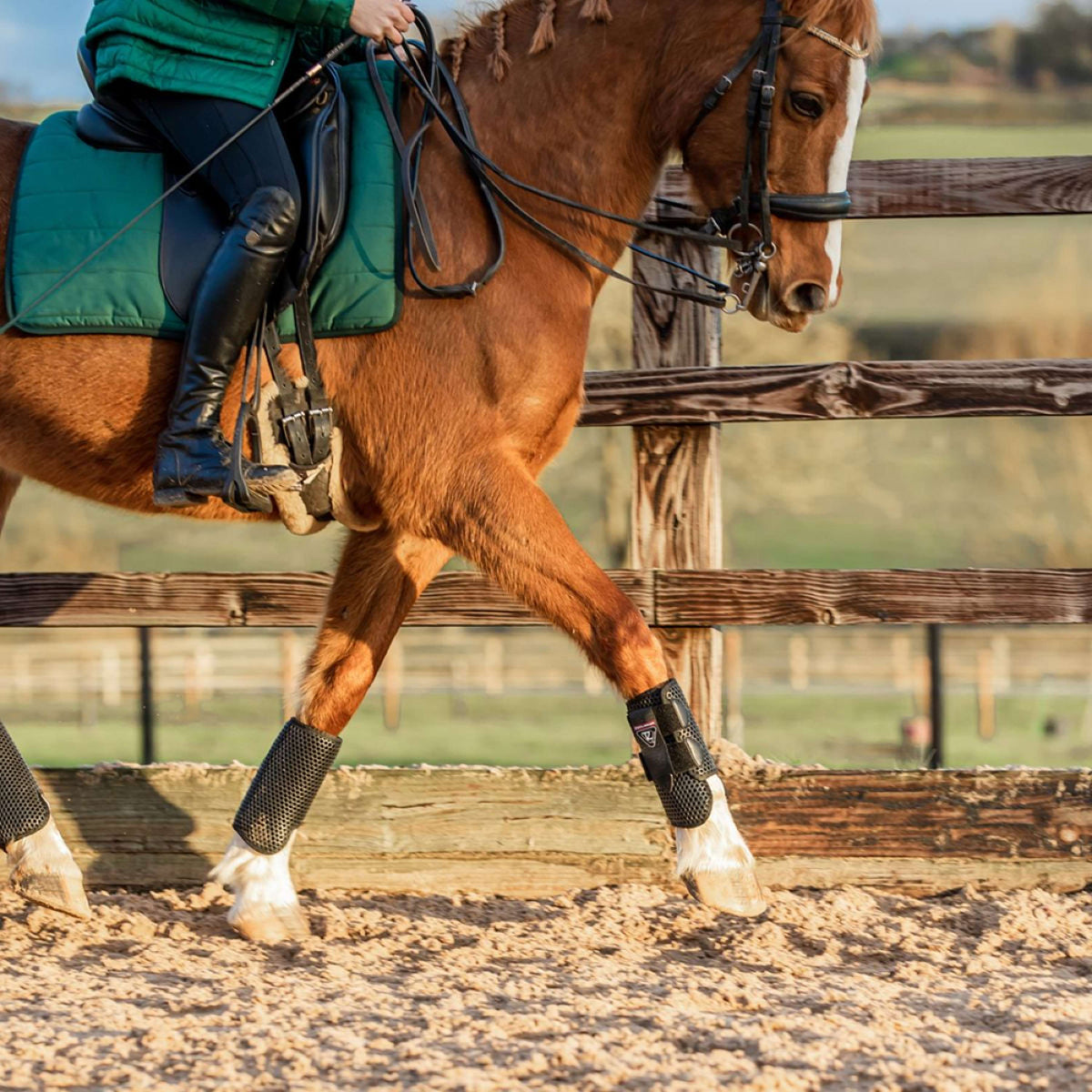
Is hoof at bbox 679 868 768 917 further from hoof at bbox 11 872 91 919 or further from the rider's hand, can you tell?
the rider's hand

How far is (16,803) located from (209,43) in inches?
86.0

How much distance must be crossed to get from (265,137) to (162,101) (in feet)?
0.94

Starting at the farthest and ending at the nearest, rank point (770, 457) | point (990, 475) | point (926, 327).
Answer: point (990, 475) < point (926, 327) < point (770, 457)

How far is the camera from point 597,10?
3627 mm

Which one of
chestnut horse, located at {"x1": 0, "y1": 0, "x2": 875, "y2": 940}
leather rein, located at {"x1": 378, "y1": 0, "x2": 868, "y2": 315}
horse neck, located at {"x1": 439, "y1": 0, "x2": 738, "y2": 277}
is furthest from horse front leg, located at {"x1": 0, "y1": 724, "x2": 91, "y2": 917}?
horse neck, located at {"x1": 439, "y1": 0, "x2": 738, "y2": 277}

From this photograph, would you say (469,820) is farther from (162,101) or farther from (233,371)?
(162,101)

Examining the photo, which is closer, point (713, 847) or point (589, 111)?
point (713, 847)

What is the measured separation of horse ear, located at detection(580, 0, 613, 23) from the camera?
362 cm

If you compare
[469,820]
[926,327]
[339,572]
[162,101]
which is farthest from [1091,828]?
[926,327]

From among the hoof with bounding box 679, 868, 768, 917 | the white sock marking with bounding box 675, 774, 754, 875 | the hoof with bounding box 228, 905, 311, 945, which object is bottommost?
the hoof with bounding box 228, 905, 311, 945

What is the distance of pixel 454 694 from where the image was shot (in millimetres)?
24000

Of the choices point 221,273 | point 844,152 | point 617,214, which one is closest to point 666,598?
point 617,214

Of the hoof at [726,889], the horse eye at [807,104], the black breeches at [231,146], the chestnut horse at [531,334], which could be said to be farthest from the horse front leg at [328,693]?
the horse eye at [807,104]

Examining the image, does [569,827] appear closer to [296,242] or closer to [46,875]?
[46,875]
